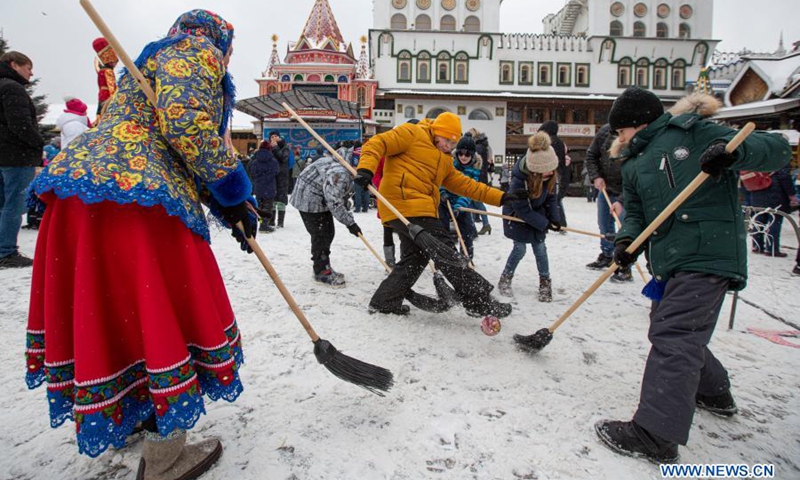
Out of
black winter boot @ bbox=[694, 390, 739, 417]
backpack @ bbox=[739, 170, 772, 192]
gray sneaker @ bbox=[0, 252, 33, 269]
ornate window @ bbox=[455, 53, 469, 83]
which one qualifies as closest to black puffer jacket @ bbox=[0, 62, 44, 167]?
gray sneaker @ bbox=[0, 252, 33, 269]

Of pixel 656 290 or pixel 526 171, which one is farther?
pixel 526 171

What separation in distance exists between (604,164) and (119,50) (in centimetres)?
489

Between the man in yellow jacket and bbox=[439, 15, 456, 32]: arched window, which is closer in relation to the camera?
the man in yellow jacket

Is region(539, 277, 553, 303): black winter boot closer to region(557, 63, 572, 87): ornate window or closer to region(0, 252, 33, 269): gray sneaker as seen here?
region(0, 252, 33, 269): gray sneaker

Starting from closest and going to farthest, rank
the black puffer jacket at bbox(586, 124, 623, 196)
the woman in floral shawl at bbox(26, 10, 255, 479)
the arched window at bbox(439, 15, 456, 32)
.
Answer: the woman in floral shawl at bbox(26, 10, 255, 479) → the black puffer jacket at bbox(586, 124, 623, 196) → the arched window at bbox(439, 15, 456, 32)

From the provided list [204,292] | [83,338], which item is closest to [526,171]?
[204,292]

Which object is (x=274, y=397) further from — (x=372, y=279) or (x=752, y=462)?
(x=372, y=279)

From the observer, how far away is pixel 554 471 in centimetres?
192

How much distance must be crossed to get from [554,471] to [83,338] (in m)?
1.87

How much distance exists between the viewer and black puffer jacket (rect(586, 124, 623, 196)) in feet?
16.6

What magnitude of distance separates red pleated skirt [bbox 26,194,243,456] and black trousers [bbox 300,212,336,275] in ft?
10.0

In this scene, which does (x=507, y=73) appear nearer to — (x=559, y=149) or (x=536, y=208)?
(x=559, y=149)

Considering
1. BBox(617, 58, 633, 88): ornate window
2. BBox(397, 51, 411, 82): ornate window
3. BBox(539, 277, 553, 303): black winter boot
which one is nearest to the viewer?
BBox(539, 277, 553, 303): black winter boot

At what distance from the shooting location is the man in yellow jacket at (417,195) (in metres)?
3.36
